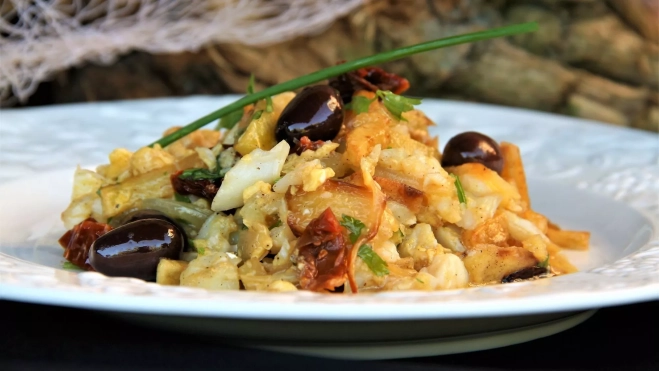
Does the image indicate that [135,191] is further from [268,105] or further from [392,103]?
[392,103]

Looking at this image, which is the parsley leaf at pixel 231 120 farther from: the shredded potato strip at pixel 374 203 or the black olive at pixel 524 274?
the black olive at pixel 524 274

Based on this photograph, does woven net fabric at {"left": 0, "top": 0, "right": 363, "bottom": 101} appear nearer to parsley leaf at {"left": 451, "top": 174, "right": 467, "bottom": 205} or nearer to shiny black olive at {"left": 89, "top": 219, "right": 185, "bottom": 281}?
shiny black olive at {"left": 89, "top": 219, "right": 185, "bottom": 281}

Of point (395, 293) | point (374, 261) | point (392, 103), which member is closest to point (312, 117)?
point (392, 103)

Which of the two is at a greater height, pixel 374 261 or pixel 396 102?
pixel 396 102

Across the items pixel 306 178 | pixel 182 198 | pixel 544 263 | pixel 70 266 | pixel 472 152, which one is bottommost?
pixel 70 266

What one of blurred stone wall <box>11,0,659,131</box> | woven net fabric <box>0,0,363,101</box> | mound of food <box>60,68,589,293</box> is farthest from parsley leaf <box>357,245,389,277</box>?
blurred stone wall <box>11,0,659,131</box>

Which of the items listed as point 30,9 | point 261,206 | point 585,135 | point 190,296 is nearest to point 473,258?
point 261,206

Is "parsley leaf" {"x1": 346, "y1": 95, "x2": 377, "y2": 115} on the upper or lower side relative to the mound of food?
upper
